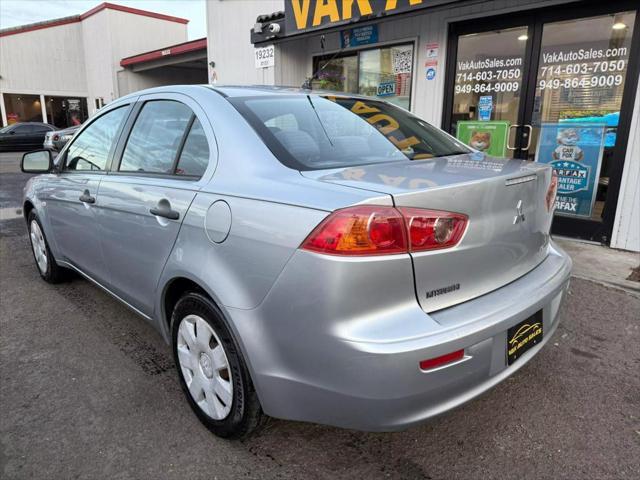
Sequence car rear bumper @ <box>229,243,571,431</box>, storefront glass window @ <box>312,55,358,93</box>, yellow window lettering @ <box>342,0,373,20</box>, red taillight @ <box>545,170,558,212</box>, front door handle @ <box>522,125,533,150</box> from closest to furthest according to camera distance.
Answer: car rear bumper @ <box>229,243,571,431</box>
red taillight @ <box>545,170,558,212</box>
front door handle @ <box>522,125,533,150</box>
yellow window lettering @ <box>342,0,373,20</box>
storefront glass window @ <box>312,55,358,93</box>

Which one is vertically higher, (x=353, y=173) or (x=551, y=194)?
(x=353, y=173)

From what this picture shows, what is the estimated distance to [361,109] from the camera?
269cm

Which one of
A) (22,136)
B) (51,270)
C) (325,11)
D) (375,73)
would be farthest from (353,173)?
(22,136)

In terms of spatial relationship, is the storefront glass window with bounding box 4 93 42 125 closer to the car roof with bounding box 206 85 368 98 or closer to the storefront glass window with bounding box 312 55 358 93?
the storefront glass window with bounding box 312 55 358 93

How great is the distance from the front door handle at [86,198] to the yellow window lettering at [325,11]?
4688 mm

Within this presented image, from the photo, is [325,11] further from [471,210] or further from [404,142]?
Answer: [471,210]

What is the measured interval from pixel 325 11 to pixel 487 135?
282 cm

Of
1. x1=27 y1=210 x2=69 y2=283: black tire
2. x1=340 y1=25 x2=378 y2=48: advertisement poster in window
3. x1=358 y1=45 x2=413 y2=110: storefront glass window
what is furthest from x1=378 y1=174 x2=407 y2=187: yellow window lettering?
x1=340 y1=25 x2=378 y2=48: advertisement poster in window

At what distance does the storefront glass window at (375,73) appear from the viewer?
703 cm

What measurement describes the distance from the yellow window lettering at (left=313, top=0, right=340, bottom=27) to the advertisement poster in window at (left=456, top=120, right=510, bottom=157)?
2.24 m

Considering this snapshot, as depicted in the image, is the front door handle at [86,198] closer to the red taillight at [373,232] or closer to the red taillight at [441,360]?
the red taillight at [373,232]

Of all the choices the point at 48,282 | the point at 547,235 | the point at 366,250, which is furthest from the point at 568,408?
the point at 48,282

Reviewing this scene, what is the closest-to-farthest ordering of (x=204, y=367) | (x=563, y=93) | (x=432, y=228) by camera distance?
1. (x=432, y=228)
2. (x=204, y=367)
3. (x=563, y=93)

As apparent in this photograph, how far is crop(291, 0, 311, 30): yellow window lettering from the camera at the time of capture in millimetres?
6965
